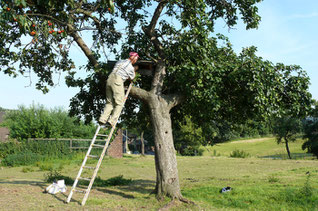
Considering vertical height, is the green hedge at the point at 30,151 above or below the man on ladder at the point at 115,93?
below

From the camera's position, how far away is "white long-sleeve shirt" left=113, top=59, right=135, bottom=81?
27.6 ft

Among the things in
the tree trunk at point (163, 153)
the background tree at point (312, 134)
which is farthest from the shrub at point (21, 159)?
the background tree at point (312, 134)

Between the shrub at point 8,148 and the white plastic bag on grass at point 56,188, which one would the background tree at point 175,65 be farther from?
the shrub at point 8,148

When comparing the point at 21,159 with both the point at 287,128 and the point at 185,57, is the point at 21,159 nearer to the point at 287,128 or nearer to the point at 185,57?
the point at 185,57

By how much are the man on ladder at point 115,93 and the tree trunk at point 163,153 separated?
4.52ft

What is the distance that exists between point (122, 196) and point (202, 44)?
5.45m

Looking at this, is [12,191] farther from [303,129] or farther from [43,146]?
[303,129]

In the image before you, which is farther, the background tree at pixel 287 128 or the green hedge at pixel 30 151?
the background tree at pixel 287 128

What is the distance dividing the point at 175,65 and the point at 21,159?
19486 mm

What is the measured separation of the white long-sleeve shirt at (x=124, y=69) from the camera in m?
8.41

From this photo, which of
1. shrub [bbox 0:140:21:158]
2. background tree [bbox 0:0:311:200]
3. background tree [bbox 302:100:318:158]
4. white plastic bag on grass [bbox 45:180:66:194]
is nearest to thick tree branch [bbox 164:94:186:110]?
background tree [bbox 0:0:311:200]

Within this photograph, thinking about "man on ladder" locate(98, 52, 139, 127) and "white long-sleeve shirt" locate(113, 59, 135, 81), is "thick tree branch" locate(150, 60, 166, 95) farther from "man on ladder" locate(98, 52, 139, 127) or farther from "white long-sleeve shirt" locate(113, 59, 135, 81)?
"man on ladder" locate(98, 52, 139, 127)

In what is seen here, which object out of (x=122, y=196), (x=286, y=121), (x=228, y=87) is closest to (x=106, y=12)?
(x=228, y=87)

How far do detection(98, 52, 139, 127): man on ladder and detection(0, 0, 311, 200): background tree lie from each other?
3.28 feet
